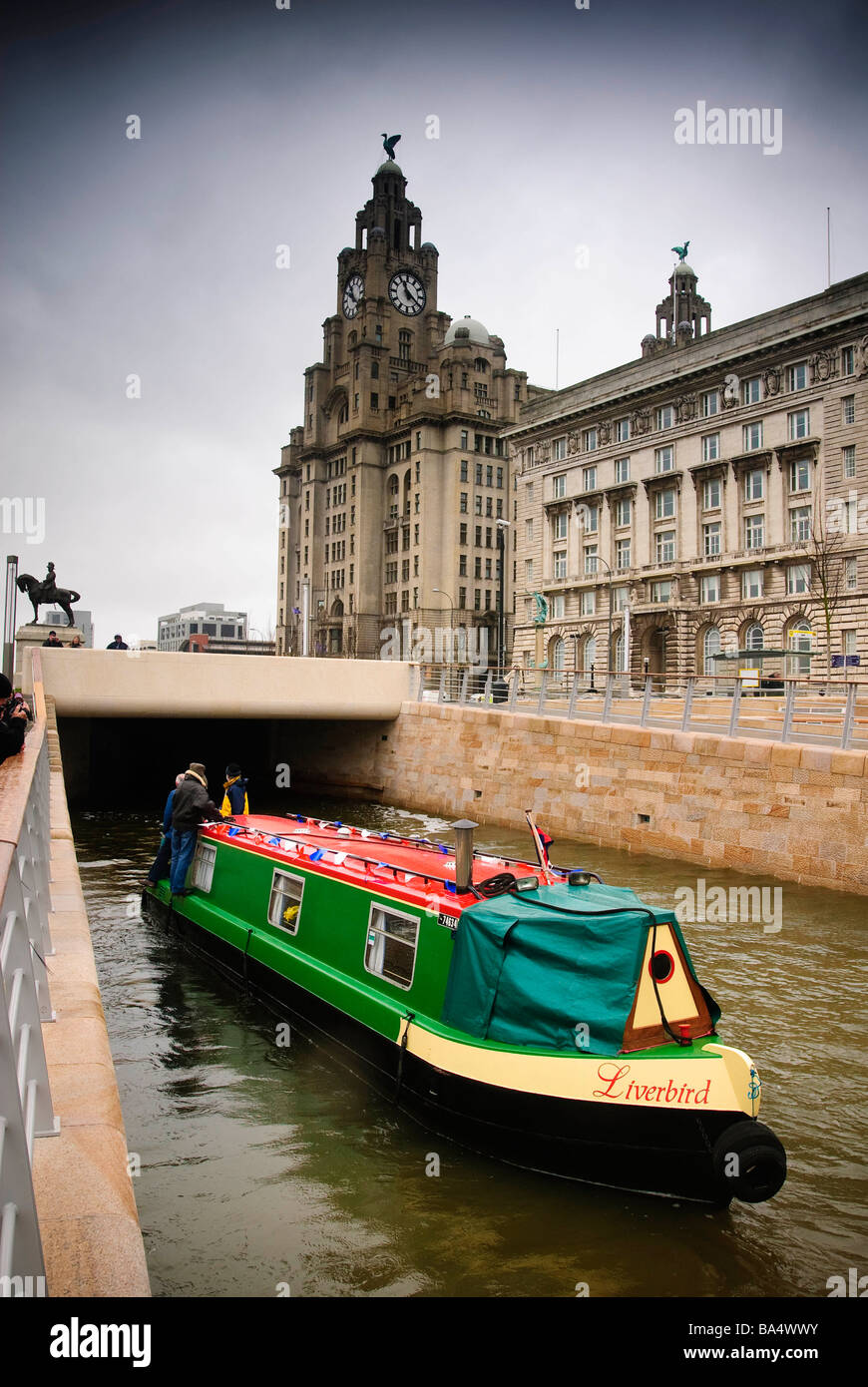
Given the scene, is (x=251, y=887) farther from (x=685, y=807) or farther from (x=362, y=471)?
(x=362, y=471)

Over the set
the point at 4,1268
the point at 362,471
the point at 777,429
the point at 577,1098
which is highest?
the point at 362,471

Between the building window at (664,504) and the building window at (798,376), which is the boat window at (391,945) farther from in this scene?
the building window at (664,504)

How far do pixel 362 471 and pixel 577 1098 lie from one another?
87.2 m

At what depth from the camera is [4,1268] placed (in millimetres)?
2482

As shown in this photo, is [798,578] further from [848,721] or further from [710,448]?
[848,721]

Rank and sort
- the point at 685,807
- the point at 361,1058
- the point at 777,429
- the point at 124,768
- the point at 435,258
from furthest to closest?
the point at 435,258
the point at 777,429
the point at 124,768
the point at 685,807
the point at 361,1058

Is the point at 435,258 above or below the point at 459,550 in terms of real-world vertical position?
above

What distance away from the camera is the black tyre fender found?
18.2 feet

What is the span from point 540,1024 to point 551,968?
392 millimetres

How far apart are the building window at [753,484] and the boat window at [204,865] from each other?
41.3m

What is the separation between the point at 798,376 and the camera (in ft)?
144

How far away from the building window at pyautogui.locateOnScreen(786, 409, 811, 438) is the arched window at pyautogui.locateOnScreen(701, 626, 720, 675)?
34.1 feet
